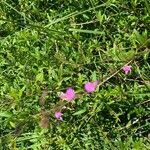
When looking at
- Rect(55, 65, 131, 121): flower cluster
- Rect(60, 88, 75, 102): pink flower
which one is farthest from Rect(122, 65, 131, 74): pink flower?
Rect(60, 88, 75, 102): pink flower

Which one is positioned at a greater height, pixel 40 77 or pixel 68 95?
pixel 40 77

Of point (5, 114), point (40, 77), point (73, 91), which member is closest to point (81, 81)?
point (73, 91)

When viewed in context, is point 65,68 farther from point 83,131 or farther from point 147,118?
point 147,118

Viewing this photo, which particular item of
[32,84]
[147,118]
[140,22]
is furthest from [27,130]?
[140,22]

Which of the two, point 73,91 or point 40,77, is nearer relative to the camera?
point 73,91

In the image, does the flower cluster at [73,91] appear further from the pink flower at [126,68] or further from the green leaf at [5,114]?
the green leaf at [5,114]

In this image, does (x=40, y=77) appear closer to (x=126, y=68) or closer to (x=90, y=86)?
(x=90, y=86)
